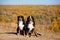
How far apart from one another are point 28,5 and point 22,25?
0.31 meters

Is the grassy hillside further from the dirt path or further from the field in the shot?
the dirt path

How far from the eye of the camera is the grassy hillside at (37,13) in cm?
306

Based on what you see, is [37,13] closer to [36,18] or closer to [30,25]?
Answer: [36,18]

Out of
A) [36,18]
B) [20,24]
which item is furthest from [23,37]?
[36,18]

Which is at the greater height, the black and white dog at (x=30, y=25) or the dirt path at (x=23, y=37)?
the black and white dog at (x=30, y=25)

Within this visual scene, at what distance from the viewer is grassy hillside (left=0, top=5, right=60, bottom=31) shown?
306 centimetres

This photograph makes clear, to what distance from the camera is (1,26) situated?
3.11m

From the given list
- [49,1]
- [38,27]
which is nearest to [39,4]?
[49,1]

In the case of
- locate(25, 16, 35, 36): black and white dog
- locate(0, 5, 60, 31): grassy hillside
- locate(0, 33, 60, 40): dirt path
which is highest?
locate(0, 5, 60, 31): grassy hillside

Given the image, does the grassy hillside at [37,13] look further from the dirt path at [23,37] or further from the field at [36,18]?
the dirt path at [23,37]

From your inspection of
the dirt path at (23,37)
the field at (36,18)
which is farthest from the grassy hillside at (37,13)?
the dirt path at (23,37)

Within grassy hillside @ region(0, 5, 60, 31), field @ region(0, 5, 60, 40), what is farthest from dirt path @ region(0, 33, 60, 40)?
grassy hillside @ region(0, 5, 60, 31)

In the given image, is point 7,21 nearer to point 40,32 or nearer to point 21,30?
point 21,30

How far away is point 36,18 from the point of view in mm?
3082
